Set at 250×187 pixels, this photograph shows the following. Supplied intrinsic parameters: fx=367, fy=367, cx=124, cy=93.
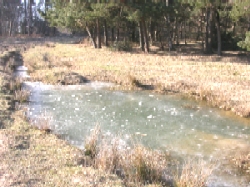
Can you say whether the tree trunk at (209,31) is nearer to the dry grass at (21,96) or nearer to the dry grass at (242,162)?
the dry grass at (21,96)

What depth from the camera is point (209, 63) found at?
21203mm

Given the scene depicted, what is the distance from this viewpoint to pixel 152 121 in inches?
427

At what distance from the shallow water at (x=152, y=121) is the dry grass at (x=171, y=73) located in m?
0.78

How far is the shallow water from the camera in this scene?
8594 millimetres

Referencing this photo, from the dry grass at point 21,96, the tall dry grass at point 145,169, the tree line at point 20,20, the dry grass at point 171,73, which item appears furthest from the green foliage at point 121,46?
the tree line at point 20,20

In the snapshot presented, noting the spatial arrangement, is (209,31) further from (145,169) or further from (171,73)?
(145,169)

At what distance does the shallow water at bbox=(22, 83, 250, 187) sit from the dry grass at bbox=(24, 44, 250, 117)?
782 millimetres

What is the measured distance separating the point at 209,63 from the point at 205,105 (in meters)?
8.98

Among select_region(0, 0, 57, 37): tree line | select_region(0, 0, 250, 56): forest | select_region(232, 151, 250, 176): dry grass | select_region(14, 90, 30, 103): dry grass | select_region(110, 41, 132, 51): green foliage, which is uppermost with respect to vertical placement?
Answer: select_region(0, 0, 57, 37): tree line

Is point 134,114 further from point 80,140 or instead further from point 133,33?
point 133,33

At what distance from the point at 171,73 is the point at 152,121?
7.22 metres

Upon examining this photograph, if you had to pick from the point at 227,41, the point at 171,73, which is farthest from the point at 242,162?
the point at 227,41

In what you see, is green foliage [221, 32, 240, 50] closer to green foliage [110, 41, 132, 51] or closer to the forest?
the forest

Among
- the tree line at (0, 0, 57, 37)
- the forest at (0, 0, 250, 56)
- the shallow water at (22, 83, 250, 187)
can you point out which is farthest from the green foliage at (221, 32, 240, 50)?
the tree line at (0, 0, 57, 37)
